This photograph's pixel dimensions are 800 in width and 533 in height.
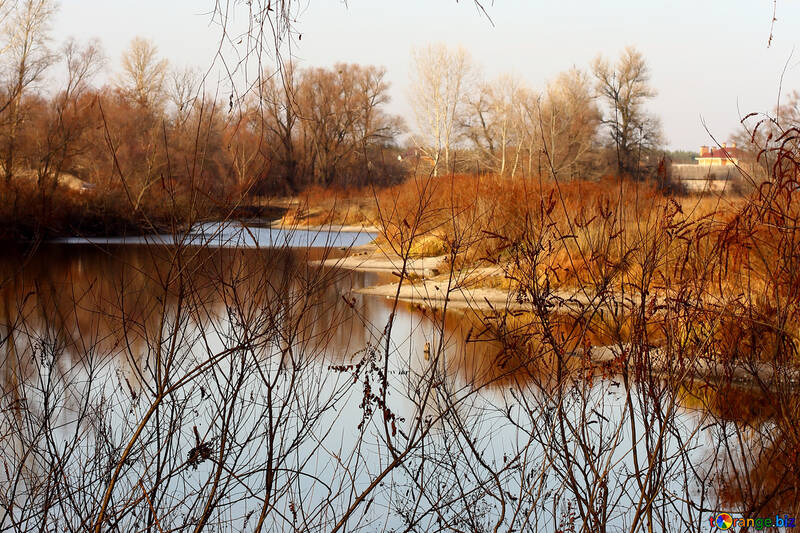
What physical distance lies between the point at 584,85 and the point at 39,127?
1059 inches

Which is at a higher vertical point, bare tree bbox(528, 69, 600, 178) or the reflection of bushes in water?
bare tree bbox(528, 69, 600, 178)

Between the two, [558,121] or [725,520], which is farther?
[558,121]

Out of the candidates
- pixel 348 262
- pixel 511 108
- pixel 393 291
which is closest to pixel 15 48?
pixel 348 262

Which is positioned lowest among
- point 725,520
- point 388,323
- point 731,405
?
point 725,520

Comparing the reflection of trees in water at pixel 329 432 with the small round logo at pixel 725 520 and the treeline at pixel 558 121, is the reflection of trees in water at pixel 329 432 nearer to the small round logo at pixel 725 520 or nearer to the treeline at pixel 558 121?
the small round logo at pixel 725 520

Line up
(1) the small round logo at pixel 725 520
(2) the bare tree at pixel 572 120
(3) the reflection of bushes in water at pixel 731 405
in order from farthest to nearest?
(2) the bare tree at pixel 572 120 < (1) the small round logo at pixel 725 520 < (3) the reflection of bushes in water at pixel 731 405

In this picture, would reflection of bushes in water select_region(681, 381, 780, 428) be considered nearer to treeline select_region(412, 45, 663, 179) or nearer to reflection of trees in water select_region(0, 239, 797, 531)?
reflection of trees in water select_region(0, 239, 797, 531)

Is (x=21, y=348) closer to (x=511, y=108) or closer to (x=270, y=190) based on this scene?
(x=270, y=190)

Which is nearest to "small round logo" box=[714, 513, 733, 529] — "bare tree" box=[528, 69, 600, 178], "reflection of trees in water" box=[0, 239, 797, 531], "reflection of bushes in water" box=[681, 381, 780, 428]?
"reflection of trees in water" box=[0, 239, 797, 531]

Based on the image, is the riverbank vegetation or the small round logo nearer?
the riverbank vegetation

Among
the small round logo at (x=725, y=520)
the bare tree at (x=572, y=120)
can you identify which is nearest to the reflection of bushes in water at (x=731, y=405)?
the small round logo at (x=725, y=520)

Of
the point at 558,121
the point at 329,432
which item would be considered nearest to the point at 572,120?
the point at 558,121

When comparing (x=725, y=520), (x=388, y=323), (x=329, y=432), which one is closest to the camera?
(x=388, y=323)

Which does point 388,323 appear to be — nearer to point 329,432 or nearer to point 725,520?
point 725,520
